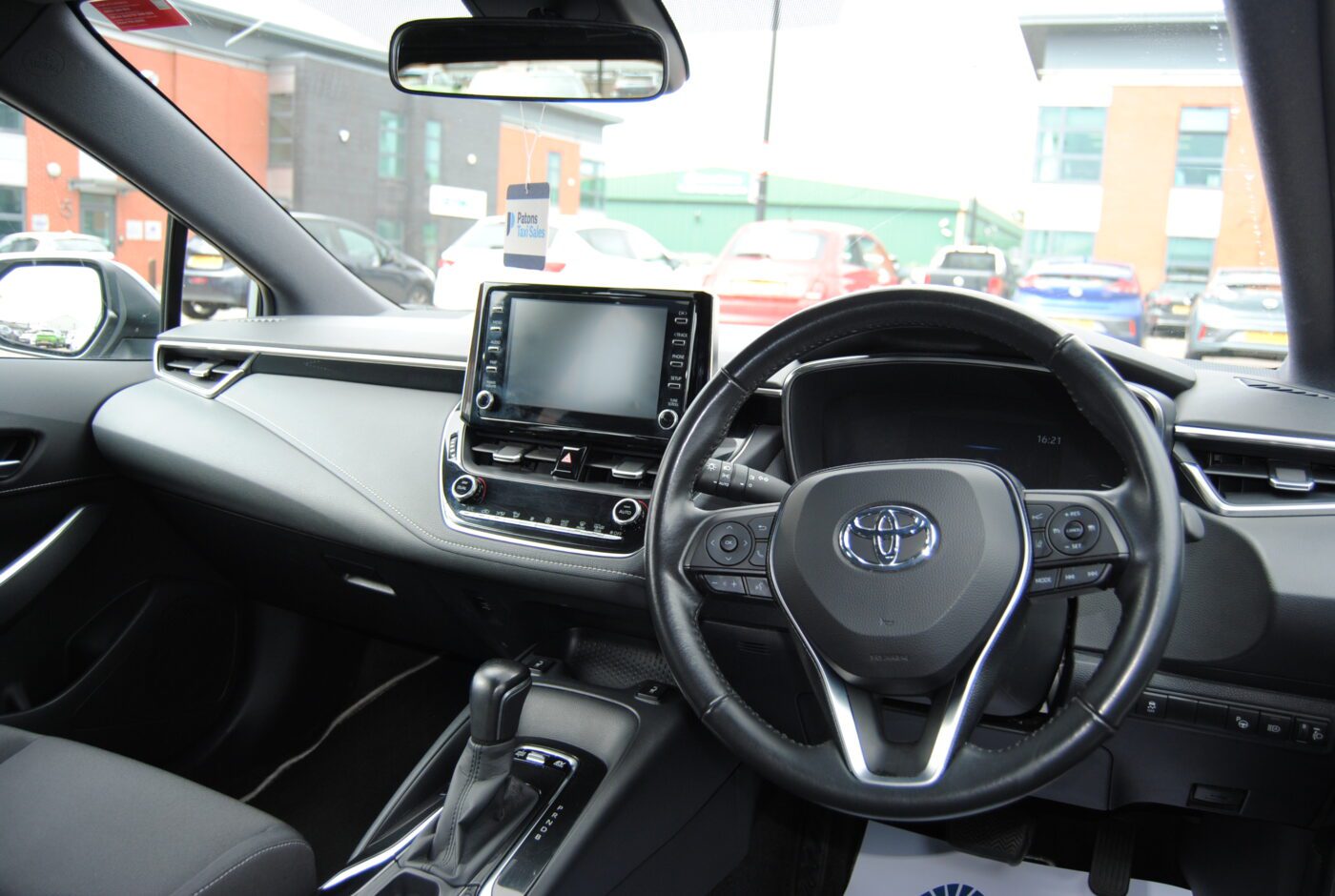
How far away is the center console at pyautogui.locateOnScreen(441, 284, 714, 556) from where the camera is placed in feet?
→ 5.82

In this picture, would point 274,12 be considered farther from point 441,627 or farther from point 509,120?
point 441,627

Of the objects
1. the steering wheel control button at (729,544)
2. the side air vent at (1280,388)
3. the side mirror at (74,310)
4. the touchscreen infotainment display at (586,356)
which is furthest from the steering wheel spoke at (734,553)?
the side mirror at (74,310)

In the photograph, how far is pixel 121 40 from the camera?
2287 mm

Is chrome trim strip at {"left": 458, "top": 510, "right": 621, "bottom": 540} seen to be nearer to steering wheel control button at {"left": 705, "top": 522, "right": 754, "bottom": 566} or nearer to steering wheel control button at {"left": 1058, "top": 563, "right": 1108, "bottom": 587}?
steering wheel control button at {"left": 705, "top": 522, "right": 754, "bottom": 566}

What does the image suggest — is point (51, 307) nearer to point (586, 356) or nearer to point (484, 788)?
point (586, 356)

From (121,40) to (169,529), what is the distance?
116 cm

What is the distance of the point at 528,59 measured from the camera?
78.4 inches

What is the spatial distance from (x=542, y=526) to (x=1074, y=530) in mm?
917

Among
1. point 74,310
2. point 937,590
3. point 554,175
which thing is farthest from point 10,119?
point 937,590

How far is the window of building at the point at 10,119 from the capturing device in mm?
2215

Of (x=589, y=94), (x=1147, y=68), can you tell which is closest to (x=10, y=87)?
(x=589, y=94)

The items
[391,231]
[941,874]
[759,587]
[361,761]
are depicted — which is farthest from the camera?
[391,231]

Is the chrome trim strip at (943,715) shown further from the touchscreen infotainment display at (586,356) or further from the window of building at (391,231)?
the window of building at (391,231)

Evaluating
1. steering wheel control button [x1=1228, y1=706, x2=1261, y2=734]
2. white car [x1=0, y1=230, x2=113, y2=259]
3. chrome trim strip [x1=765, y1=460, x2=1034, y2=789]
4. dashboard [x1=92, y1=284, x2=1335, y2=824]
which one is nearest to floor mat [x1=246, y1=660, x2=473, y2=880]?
dashboard [x1=92, y1=284, x2=1335, y2=824]
